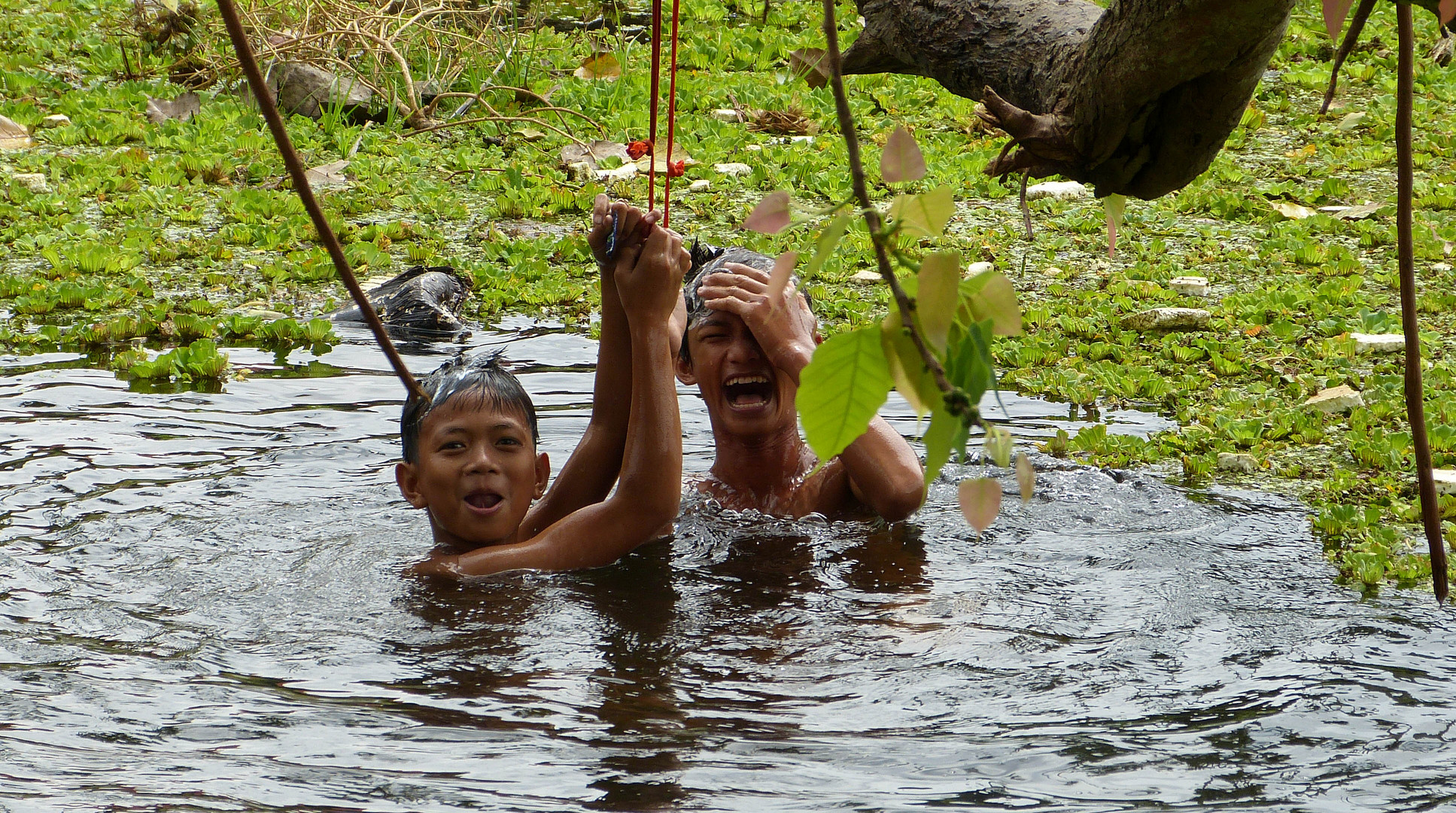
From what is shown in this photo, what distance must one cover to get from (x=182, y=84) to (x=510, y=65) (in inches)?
85.7

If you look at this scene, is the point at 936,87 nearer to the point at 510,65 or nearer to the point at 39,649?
the point at 510,65

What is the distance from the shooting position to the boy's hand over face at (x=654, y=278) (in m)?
3.42

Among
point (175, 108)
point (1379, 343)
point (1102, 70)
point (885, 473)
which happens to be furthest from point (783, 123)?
point (1102, 70)

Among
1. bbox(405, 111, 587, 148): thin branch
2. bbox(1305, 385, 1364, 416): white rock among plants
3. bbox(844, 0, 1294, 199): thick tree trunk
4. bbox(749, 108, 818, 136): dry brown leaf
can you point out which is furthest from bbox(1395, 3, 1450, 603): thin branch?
bbox(749, 108, 818, 136): dry brown leaf

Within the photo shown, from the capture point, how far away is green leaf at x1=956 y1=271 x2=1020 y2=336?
118 cm

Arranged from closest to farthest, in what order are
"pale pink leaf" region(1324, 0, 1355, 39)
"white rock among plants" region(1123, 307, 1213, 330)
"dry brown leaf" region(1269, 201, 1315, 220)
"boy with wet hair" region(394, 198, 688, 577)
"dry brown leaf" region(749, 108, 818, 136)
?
1. "pale pink leaf" region(1324, 0, 1355, 39)
2. "boy with wet hair" region(394, 198, 688, 577)
3. "white rock among plants" region(1123, 307, 1213, 330)
4. "dry brown leaf" region(1269, 201, 1315, 220)
5. "dry brown leaf" region(749, 108, 818, 136)

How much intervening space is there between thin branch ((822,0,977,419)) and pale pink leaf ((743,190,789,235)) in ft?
0.34

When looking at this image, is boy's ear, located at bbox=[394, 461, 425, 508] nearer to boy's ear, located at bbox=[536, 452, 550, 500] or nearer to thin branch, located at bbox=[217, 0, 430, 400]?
boy's ear, located at bbox=[536, 452, 550, 500]

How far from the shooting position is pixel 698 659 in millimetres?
3352

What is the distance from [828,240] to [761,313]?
2846 mm

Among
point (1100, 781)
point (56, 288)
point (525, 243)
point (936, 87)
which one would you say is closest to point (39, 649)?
point (1100, 781)

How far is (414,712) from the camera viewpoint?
118 inches

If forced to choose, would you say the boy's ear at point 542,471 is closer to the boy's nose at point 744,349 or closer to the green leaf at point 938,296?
the boy's nose at point 744,349

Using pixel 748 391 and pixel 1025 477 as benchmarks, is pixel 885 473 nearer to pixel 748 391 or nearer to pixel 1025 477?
pixel 748 391
